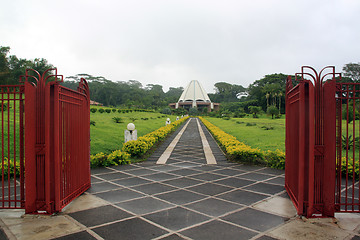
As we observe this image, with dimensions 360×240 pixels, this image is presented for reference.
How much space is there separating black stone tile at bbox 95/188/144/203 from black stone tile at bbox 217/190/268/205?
1.11 meters

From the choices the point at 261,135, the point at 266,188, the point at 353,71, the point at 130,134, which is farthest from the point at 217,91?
the point at 266,188

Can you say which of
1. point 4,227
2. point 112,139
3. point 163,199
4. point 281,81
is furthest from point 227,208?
point 281,81

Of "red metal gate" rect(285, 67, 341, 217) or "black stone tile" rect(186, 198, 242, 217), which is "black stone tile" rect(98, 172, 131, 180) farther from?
"red metal gate" rect(285, 67, 341, 217)

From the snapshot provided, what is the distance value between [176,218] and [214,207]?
52 centimetres

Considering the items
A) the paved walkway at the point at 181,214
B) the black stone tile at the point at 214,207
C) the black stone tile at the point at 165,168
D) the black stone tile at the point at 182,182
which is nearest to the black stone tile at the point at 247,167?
the paved walkway at the point at 181,214

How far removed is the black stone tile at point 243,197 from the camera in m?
3.11

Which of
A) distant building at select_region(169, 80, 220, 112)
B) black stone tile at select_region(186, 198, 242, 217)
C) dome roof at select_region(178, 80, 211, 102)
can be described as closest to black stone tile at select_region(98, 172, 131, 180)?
black stone tile at select_region(186, 198, 242, 217)

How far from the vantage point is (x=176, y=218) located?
260cm

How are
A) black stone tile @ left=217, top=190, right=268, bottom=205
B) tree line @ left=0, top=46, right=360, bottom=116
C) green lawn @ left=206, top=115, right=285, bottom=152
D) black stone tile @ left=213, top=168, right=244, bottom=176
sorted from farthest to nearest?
tree line @ left=0, top=46, right=360, bottom=116 → green lawn @ left=206, top=115, right=285, bottom=152 → black stone tile @ left=213, top=168, right=244, bottom=176 → black stone tile @ left=217, top=190, right=268, bottom=205

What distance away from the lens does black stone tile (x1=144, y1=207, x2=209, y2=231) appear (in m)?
2.45

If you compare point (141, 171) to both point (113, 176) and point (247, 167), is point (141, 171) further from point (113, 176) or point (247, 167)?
point (247, 167)

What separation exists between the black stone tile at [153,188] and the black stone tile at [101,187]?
0.35 meters

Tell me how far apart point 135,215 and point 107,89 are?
50.9 meters

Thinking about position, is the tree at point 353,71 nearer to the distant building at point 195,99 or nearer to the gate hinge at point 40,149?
the distant building at point 195,99
